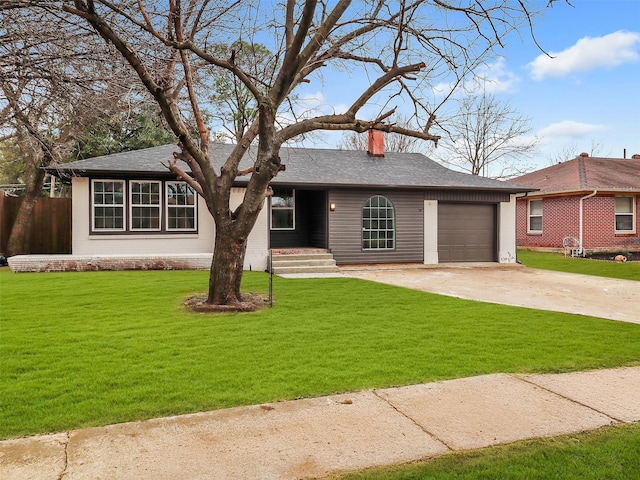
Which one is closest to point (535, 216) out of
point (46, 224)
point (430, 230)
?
point (430, 230)

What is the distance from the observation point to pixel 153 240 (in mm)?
Result: 13391

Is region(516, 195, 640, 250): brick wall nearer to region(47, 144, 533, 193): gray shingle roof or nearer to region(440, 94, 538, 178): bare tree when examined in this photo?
region(47, 144, 533, 193): gray shingle roof

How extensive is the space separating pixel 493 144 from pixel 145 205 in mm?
23119

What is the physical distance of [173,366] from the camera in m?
4.42

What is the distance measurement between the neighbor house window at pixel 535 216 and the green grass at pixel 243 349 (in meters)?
14.4

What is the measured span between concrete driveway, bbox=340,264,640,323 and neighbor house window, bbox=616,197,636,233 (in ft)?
23.3

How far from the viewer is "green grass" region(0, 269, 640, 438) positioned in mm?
3639

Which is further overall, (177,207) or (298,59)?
(177,207)

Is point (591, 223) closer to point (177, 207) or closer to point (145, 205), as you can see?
point (177, 207)

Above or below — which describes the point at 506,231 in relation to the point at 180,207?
below

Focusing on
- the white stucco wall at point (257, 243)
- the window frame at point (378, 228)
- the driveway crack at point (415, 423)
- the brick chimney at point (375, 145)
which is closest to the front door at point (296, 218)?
the window frame at point (378, 228)

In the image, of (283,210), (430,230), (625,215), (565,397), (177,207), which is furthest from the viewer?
(625,215)

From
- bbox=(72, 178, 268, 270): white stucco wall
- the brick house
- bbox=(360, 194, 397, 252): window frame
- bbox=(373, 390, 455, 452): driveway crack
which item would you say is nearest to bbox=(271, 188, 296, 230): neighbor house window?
bbox=(72, 178, 268, 270): white stucco wall

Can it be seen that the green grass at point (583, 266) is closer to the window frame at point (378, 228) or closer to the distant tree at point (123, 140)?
the window frame at point (378, 228)
